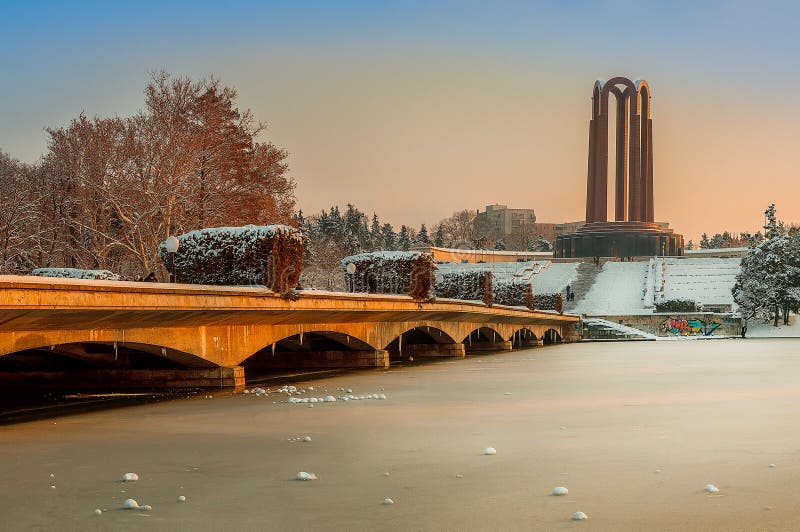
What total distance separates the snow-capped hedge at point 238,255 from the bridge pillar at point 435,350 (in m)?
23.0

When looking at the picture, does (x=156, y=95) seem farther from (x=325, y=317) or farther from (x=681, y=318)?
(x=681, y=318)

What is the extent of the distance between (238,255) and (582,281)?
87466 mm

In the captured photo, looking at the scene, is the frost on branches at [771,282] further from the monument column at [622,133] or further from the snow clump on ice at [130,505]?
the snow clump on ice at [130,505]

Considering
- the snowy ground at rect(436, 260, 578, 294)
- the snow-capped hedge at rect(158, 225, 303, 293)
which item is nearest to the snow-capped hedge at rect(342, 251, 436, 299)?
the snow-capped hedge at rect(158, 225, 303, 293)

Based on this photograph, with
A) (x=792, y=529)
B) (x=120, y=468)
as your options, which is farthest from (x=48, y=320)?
(x=792, y=529)

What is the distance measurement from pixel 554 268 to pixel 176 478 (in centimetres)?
10999

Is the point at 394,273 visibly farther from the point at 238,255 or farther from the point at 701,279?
the point at 701,279

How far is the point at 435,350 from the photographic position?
51.5 metres

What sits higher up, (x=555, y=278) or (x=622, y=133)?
(x=622, y=133)

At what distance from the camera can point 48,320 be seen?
18.4 metres

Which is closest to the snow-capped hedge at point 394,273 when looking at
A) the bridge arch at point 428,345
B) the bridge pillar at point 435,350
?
the bridge arch at point 428,345

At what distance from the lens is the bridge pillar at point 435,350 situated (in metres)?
50.8

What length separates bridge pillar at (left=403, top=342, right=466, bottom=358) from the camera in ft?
167

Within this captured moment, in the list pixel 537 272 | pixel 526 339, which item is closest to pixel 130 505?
pixel 526 339
